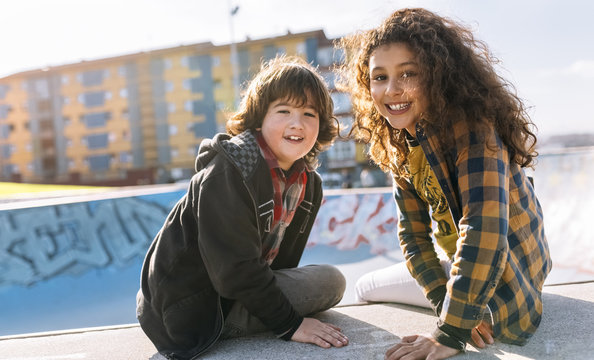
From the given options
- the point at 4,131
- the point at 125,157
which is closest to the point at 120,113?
the point at 125,157

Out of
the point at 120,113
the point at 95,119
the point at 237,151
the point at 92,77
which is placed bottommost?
the point at 237,151

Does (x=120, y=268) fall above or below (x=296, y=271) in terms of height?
below

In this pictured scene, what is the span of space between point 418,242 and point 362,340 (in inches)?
24.0

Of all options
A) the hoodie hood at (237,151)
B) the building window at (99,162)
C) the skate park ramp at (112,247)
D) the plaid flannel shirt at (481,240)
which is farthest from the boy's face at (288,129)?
the building window at (99,162)

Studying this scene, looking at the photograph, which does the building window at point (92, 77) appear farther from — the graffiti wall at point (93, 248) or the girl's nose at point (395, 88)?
the girl's nose at point (395, 88)

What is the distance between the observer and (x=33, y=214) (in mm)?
6895

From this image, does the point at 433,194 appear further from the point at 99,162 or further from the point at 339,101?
the point at 99,162

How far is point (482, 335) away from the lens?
212 centimetres

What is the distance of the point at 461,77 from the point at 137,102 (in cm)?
5130

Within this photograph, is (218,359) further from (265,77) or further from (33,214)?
(33,214)

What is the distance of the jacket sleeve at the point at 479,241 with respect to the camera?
181 centimetres

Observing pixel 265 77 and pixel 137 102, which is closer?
pixel 265 77

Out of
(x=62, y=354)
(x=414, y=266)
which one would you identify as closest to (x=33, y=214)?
(x=62, y=354)

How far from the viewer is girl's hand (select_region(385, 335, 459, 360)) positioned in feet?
6.15
